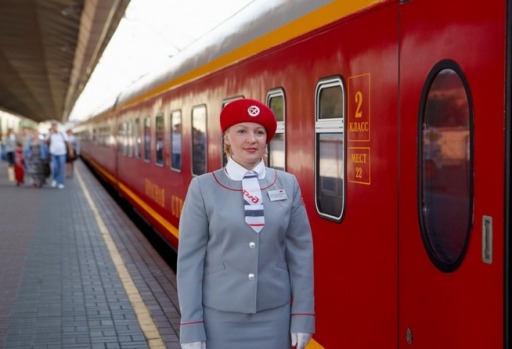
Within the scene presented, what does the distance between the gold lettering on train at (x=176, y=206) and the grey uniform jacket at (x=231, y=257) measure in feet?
23.2

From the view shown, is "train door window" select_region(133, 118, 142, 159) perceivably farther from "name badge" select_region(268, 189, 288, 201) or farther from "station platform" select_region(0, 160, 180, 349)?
"name badge" select_region(268, 189, 288, 201)

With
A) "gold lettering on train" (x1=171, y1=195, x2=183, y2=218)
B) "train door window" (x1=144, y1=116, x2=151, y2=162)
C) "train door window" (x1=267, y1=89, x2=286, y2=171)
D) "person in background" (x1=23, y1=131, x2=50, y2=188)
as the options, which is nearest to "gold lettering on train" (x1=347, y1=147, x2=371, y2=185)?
"train door window" (x1=267, y1=89, x2=286, y2=171)

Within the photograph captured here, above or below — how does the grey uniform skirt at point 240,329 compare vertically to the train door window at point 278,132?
below

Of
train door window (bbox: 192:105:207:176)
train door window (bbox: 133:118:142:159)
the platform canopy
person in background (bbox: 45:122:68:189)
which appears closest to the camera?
train door window (bbox: 192:105:207:176)

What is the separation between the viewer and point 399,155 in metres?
3.92

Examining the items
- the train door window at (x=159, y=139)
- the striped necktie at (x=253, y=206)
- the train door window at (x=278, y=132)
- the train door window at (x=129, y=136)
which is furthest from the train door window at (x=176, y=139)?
the striped necktie at (x=253, y=206)

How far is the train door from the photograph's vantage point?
3055 millimetres

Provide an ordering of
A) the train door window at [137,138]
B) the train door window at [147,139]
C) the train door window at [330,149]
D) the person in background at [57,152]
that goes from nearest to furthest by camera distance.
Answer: the train door window at [330,149] → the train door window at [147,139] → the train door window at [137,138] → the person in background at [57,152]

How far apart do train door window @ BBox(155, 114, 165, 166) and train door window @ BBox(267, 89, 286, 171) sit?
656 centimetres

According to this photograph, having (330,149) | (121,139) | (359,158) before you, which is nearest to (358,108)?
(359,158)

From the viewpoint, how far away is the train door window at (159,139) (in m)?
12.7

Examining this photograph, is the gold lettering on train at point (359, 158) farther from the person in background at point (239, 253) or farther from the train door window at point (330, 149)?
the person in background at point (239, 253)

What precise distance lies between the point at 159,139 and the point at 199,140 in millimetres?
3823

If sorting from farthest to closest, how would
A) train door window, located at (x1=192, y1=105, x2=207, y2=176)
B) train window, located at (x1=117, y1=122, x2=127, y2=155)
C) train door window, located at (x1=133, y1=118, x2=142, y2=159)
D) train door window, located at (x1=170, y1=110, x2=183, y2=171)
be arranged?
train window, located at (x1=117, y1=122, x2=127, y2=155) < train door window, located at (x1=133, y1=118, x2=142, y2=159) < train door window, located at (x1=170, y1=110, x2=183, y2=171) < train door window, located at (x1=192, y1=105, x2=207, y2=176)
